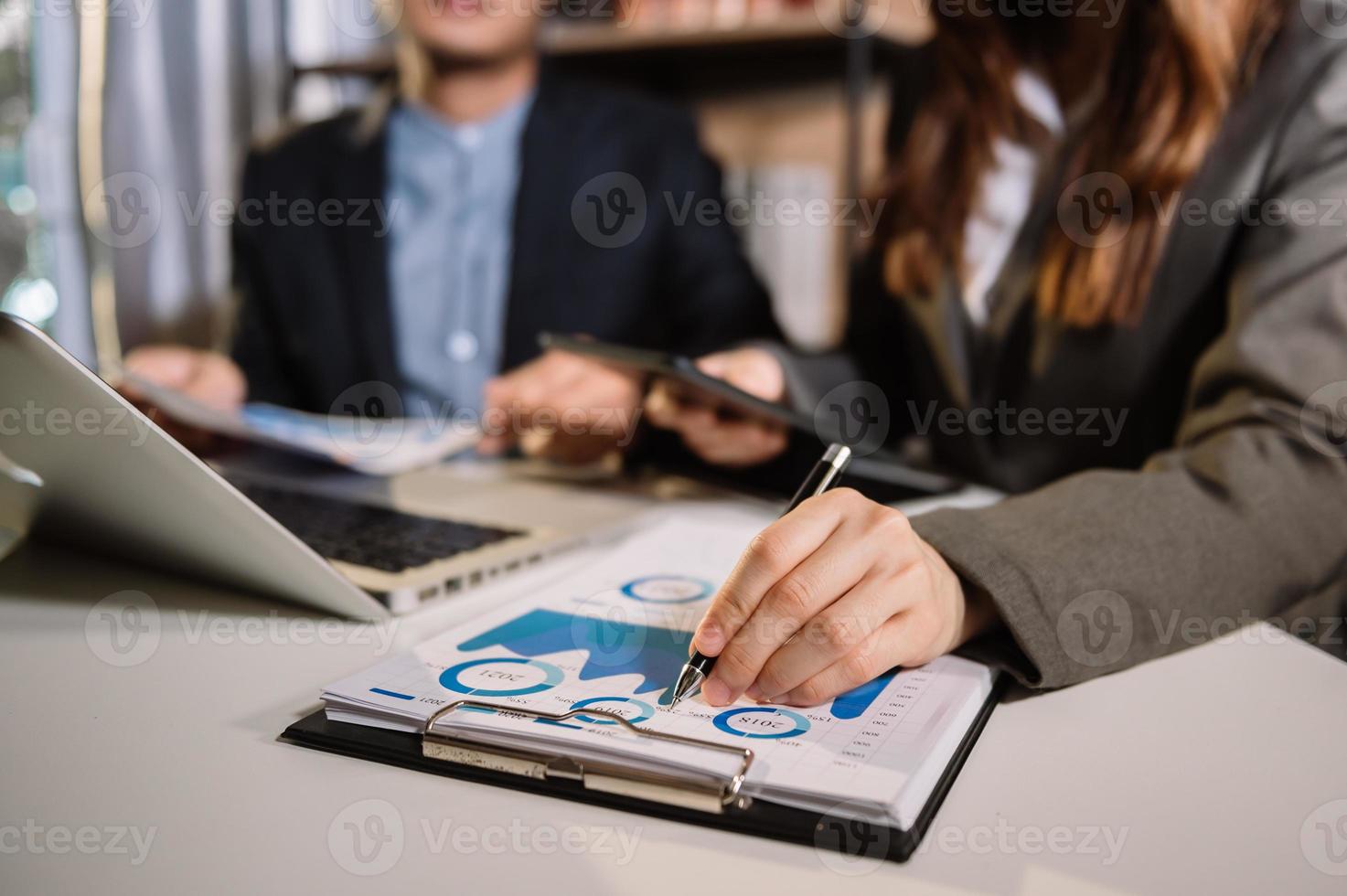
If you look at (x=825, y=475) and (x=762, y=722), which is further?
(x=825, y=475)

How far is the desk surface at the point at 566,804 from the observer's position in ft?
1.05

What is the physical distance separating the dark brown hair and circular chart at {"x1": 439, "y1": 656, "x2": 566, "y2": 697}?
1.96 ft

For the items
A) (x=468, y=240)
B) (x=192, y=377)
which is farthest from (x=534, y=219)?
(x=192, y=377)

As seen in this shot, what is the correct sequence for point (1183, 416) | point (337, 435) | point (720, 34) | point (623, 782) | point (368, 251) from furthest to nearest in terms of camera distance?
1. point (720, 34)
2. point (368, 251)
3. point (337, 435)
4. point (1183, 416)
5. point (623, 782)

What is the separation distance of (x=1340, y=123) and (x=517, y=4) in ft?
4.22

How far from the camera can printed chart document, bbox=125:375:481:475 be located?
826mm

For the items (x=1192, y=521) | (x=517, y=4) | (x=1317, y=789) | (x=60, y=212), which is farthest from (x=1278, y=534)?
(x=60, y=212)

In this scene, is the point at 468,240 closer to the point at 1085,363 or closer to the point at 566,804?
the point at 1085,363

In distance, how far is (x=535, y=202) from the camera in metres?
1.62

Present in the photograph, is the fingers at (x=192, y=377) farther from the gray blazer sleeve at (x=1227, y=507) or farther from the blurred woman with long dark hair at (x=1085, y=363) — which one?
the gray blazer sleeve at (x=1227, y=507)

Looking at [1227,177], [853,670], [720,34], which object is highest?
[720,34]

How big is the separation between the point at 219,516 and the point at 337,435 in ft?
1.56

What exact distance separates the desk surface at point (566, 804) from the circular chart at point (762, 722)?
59 mm

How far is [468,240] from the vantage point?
1.64 m
